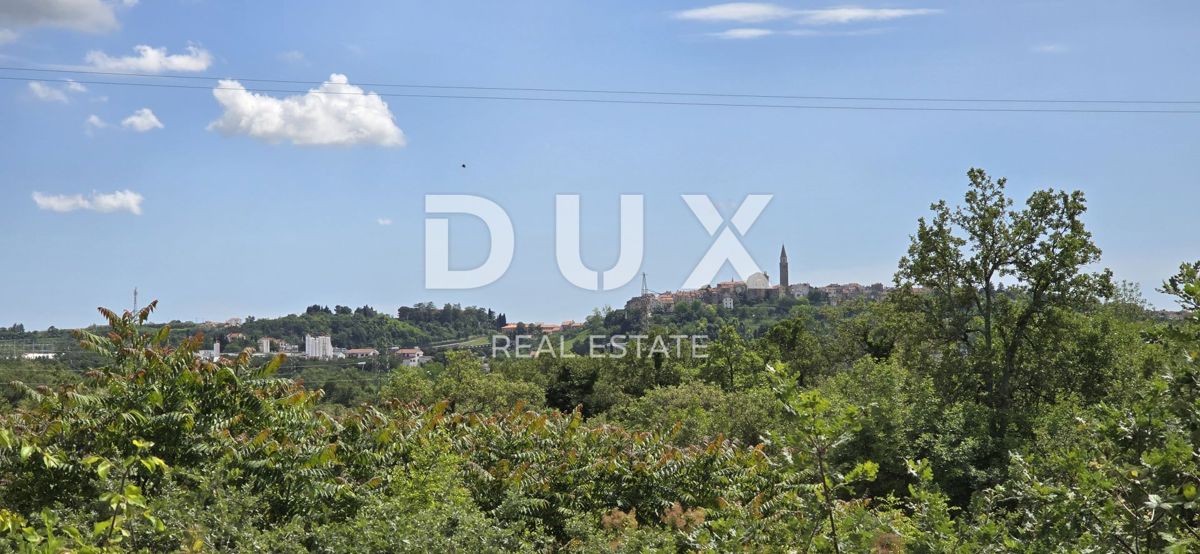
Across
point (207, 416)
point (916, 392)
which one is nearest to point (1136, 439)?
point (207, 416)

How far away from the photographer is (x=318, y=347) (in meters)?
64.4

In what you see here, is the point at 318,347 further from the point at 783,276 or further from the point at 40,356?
the point at 783,276

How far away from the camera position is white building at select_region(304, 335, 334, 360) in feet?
206

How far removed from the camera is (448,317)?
94562mm

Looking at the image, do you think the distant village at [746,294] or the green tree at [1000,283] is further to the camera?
the distant village at [746,294]

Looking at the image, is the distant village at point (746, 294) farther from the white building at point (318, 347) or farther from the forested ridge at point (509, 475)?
the forested ridge at point (509, 475)

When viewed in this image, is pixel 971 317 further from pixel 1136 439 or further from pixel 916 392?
pixel 1136 439

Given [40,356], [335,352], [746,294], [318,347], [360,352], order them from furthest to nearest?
[746,294]
[360,352]
[335,352]
[318,347]
[40,356]

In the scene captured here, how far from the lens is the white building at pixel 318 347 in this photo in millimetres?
62906

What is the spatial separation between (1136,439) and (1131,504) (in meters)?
0.50

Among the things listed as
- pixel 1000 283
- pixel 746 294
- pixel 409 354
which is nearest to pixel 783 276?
pixel 746 294

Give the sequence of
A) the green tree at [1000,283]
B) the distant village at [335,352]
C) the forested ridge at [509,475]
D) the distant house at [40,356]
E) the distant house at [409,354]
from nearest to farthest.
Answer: the forested ridge at [509,475] < the green tree at [1000,283] < the distant house at [40,356] < the distant village at [335,352] < the distant house at [409,354]

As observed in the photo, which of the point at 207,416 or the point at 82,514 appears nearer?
the point at 82,514

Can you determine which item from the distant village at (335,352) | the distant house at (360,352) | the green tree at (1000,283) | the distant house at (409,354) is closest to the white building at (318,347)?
the distant village at (335,352)
